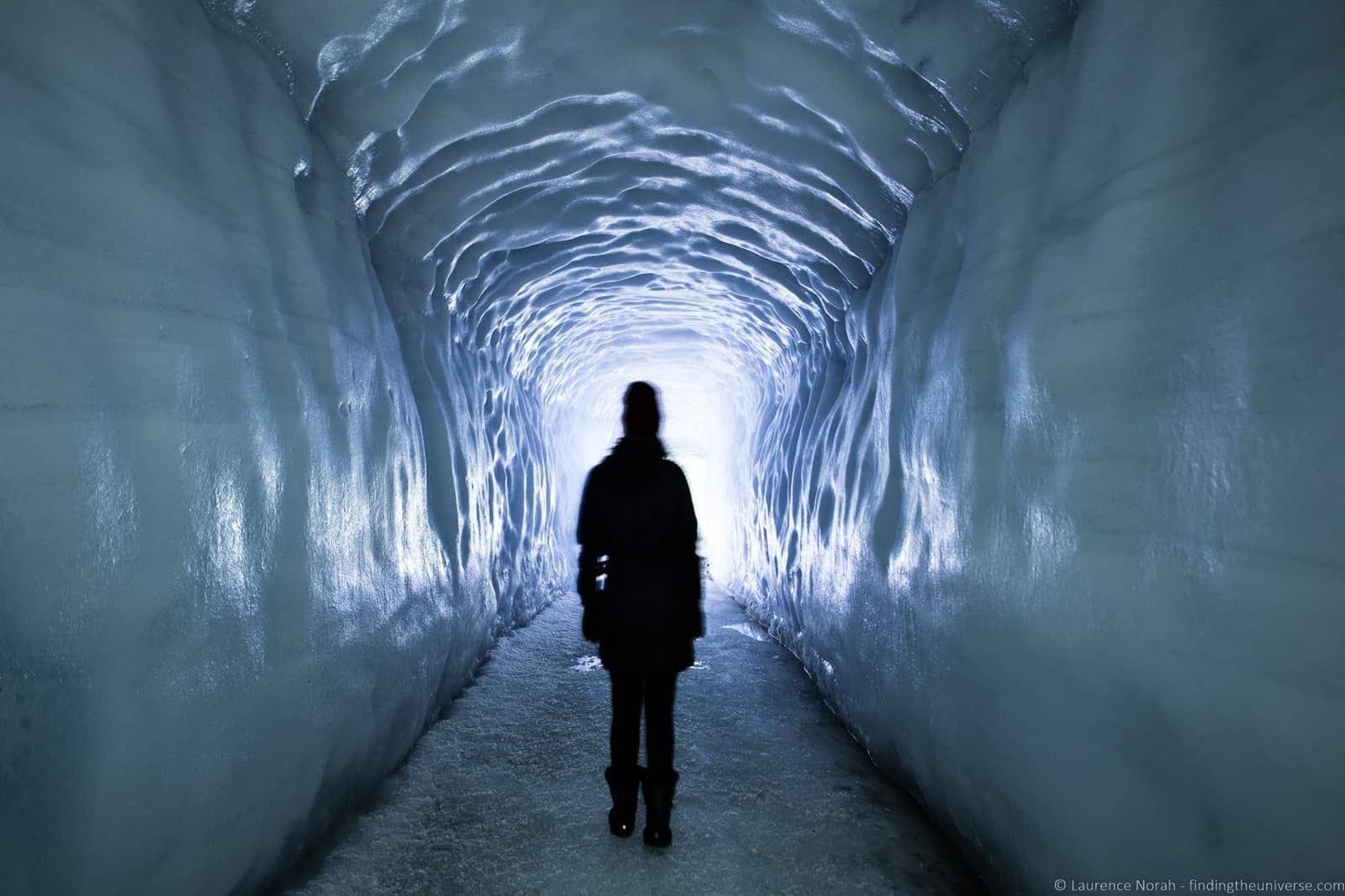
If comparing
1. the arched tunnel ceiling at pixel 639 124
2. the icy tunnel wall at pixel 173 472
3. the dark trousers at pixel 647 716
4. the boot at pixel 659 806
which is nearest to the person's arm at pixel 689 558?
the dark trousers at pixel 647 716

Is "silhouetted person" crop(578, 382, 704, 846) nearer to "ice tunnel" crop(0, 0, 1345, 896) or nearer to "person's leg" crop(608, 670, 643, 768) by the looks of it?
"person's leg" crop(608, 670, 643, 768)

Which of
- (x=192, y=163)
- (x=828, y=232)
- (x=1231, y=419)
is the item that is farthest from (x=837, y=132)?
(x=192, y=163)

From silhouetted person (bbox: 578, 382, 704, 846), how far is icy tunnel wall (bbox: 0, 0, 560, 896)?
1.00 m

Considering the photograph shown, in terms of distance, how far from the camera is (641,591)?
8.46 ft

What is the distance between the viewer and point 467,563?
4.69 m

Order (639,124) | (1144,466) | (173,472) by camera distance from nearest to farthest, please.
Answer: (1144,466)
(173,472)
(639,124)

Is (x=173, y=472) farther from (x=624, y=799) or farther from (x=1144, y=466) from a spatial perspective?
(x=1144, y=466)

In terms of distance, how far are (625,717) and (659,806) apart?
1.13 feet

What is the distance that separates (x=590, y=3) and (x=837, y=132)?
1.22 metres

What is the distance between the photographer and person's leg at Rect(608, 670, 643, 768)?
264 cm

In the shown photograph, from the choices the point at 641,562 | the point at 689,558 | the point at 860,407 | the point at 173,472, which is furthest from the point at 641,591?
the point at 860,407

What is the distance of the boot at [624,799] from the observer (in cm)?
265

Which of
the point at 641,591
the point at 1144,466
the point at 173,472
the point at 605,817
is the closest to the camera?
the point at 1144,466

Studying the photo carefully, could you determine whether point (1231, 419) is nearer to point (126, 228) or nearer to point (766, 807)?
point (766, 807)
